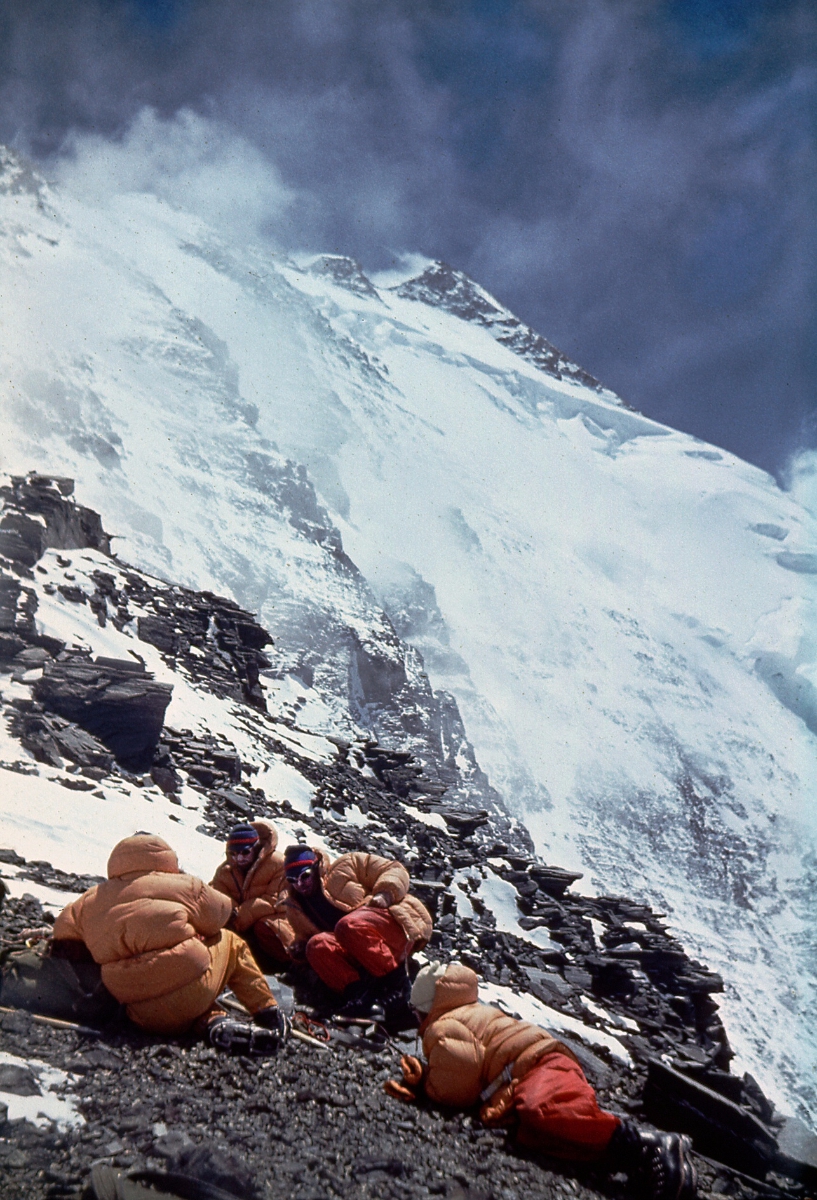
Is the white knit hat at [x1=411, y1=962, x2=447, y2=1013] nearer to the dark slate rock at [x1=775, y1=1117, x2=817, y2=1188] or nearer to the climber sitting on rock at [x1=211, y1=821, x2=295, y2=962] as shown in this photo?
the climber sitting on rock at [x1=211, y1=821, x2=295, y2=962]

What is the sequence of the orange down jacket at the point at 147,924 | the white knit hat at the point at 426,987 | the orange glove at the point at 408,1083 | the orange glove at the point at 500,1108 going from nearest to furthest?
1. the orange glove at the point at 500,1108
2. the orange down jacket at the point at 147,924
3. the orange glove at the point at 408,1083
4. the white knit hat at the point at 426,987

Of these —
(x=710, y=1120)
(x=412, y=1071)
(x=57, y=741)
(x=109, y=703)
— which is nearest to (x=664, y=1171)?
(x=412, y=1071)

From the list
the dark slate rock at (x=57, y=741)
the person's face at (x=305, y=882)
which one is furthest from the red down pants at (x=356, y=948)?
the dark slate rock at (x=57, y=741)

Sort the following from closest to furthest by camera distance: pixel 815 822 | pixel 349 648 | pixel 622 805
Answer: pixel 815 822 < pixel 349 648 < pixel 622 805

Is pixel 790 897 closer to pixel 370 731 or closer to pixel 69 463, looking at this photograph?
pixel 370 731

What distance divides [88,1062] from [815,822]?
17.7ft

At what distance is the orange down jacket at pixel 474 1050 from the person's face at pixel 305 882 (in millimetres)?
1892

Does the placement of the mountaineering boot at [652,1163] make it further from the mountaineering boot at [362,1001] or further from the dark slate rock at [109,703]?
the dark slate rock at [109,703]

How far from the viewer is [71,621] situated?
1819cm

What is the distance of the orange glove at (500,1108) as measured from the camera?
3.76 m

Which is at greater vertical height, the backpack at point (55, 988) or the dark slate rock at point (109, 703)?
the dark slate rock at point (109, 703)

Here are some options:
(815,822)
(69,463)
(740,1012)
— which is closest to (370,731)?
(69,463)

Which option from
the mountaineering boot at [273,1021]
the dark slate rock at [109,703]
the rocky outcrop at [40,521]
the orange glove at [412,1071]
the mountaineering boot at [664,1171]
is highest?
the rocky outcrop at [40,521]

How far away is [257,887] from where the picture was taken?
6312 mm
